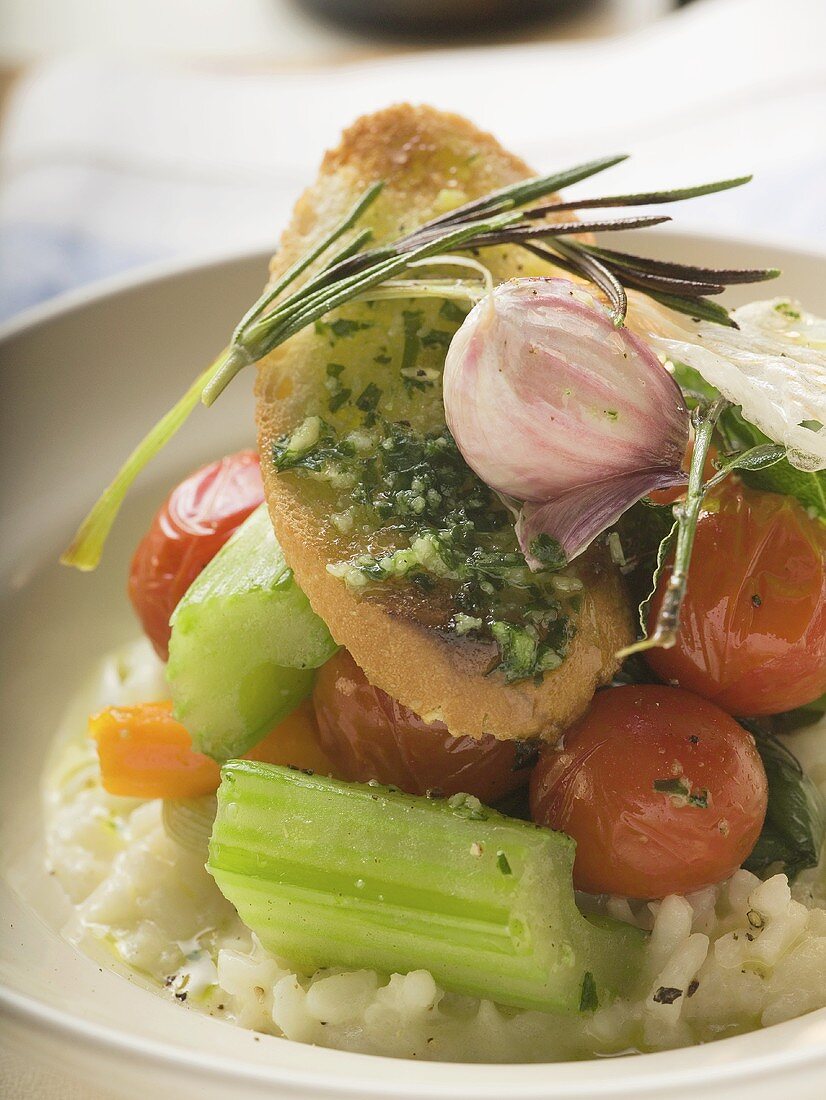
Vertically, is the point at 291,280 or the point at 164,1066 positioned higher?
the point at 291,280

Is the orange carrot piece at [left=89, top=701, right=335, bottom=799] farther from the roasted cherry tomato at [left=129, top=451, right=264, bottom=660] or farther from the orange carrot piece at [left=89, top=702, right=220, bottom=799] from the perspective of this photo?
the roasted cherry tomato at [left=129, top=451, right=264, bottom=660]

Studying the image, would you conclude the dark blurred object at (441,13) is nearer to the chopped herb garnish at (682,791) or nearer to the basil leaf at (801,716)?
the basil leaf at (801,716)

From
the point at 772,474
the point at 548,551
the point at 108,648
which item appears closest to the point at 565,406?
the point at 548,551

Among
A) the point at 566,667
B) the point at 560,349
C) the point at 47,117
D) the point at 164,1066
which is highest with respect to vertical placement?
the point at 47,117

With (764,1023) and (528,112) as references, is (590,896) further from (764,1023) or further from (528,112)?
(528,112)

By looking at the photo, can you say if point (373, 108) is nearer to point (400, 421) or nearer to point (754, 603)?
point (400, 421)

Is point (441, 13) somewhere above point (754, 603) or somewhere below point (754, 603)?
above

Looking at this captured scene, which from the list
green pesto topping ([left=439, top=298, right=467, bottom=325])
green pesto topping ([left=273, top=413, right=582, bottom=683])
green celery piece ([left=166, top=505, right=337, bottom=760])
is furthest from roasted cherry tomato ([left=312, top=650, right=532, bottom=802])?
green pesto topping ([left=439, top=298, right=467, bottom=325])

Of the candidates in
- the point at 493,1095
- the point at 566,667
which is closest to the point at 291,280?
the point at 566,667
